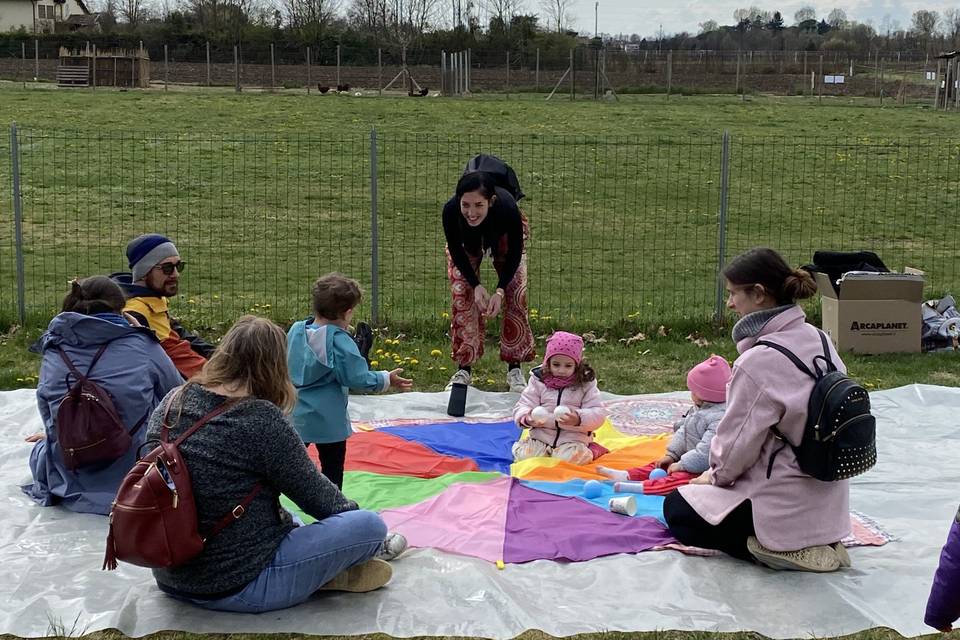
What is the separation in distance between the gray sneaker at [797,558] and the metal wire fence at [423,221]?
237 inches

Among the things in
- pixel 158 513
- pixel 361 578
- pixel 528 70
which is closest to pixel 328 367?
pixel 361 578

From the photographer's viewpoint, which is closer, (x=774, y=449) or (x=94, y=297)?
(x=774, y=449)

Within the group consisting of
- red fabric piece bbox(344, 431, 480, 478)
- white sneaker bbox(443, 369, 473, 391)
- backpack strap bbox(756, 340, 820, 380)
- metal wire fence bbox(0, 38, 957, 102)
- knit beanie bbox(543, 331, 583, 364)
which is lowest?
red fabric piece bbox(344, 431, 480, 478)

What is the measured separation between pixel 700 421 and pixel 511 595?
203 cm

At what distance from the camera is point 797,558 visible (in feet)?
17.9

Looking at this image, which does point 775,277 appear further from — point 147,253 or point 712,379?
point 147,253

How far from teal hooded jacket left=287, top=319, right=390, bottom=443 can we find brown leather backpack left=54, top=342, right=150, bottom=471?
973mm

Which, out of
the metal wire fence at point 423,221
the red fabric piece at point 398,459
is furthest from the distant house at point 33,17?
the red fabric piece at point 398,459

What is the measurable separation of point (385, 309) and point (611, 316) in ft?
7.98

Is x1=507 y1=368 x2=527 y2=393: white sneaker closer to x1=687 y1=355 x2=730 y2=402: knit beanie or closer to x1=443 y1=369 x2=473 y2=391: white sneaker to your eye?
x1=443 y1=369 x2=473 y2=391: white sneaker

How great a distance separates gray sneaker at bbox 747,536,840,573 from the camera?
5453mm

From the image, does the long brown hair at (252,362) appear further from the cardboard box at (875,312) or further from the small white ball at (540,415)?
the cardboard box at (875,312)

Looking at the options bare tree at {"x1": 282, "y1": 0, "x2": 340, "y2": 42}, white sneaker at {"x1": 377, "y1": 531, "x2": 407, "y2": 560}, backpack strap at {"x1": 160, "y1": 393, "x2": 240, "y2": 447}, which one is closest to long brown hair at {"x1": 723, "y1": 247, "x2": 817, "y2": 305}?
white sneaker at {"x1": 377, "y1": 531, "x2": 407, "y2": 560}

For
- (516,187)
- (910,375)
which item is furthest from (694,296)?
(516,187)
